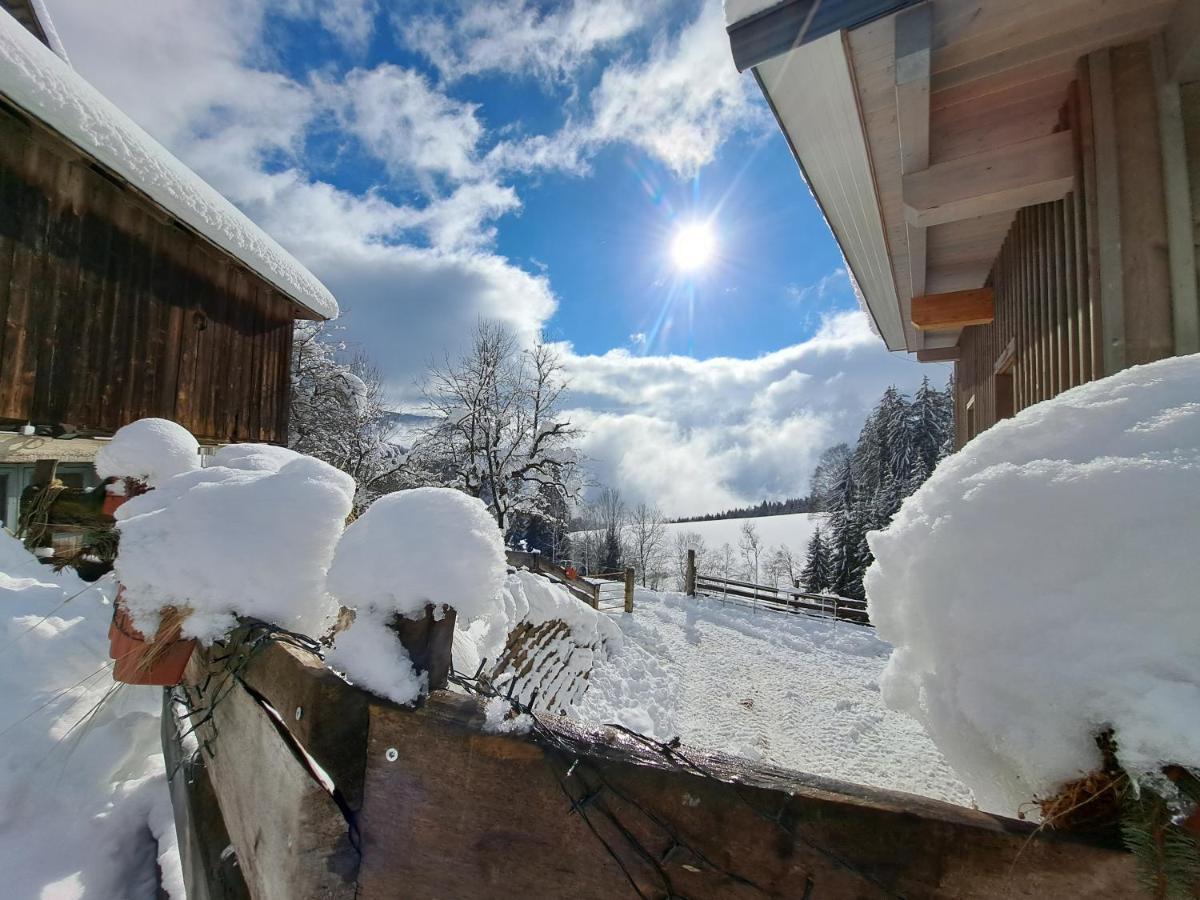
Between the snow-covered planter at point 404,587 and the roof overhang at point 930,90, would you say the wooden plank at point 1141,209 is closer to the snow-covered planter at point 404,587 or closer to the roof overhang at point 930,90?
the roof overhang at point 930,90

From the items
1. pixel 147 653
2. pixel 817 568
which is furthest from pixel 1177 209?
pixel 817 568

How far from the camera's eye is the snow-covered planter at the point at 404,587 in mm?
980

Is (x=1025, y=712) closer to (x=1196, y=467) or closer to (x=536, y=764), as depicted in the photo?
(x=1196, y=467)

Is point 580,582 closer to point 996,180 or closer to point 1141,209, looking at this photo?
point 996,180

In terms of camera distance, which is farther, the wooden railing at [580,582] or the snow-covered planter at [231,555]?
the wooden railing at [580,582]

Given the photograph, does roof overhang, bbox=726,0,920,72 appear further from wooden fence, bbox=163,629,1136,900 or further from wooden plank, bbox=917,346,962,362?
wooden plank, bbox=917,346,962,362

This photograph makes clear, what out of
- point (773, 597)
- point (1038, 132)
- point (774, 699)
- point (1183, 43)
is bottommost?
point (773, 597)

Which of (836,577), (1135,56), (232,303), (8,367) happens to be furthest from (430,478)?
(836,577)

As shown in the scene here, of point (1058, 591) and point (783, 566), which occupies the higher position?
point (1058, 591)

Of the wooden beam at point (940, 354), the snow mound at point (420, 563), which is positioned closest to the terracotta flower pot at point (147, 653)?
the snow mound at point (420, 563)

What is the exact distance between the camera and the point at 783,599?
14852mm

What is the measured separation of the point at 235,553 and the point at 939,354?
20.5 ft

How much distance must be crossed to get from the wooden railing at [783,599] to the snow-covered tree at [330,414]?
11.6 metres

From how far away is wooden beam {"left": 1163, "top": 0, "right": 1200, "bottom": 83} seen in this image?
1.51m
